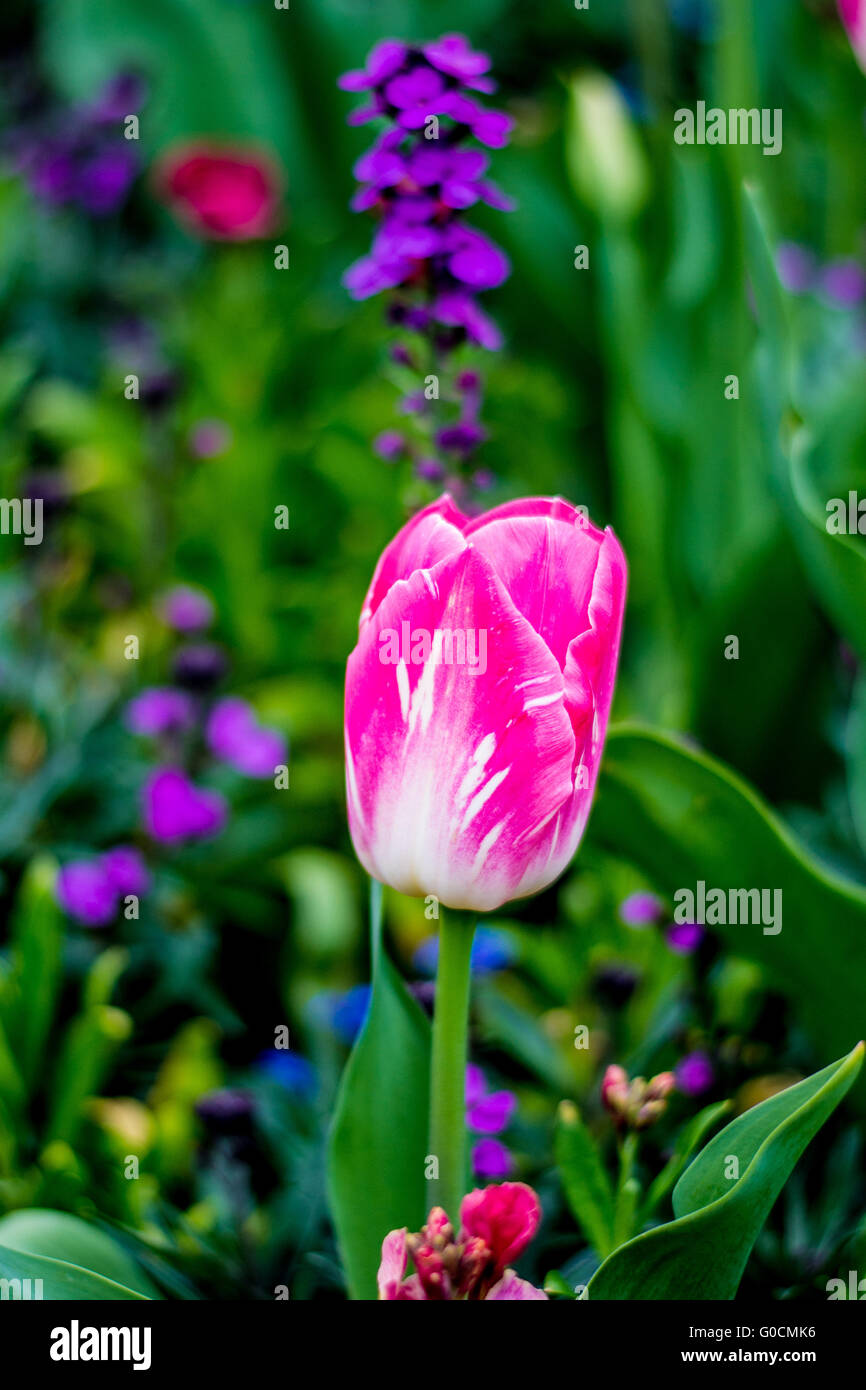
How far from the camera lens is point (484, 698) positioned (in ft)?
1.30

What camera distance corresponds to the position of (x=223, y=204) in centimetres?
133

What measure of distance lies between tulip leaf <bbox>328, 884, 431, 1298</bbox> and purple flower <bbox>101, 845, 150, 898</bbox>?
1.07ft

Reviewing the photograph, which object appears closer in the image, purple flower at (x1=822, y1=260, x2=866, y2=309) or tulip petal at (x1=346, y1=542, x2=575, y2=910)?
tulip petal at (x1=346, y1=542, x2=575, y2=910)

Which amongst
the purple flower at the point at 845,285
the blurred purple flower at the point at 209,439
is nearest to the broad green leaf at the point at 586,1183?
the blurred purple flower at the point at 209,439

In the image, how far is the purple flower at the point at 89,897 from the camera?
748 mm

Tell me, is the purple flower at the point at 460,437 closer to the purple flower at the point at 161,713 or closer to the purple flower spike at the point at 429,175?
the purple flower spike at the point at 429,175

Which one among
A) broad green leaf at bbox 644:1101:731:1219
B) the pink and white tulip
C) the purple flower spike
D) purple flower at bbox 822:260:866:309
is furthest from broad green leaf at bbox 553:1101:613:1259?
purple flower at bbox 822:260:866:309

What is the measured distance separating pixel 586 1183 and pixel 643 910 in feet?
0.81

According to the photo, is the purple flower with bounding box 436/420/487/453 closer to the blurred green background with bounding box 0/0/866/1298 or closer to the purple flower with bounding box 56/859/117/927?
the blurred green background with bounding box 0/0/866/1298

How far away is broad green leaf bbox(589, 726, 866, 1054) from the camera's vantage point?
542 mm

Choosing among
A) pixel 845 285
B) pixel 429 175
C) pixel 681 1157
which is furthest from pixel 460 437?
pixel 845 285

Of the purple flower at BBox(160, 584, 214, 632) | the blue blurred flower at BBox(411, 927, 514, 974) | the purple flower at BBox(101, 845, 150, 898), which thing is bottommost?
the blue blurred flower at BBox(411, 927, 514, 974)

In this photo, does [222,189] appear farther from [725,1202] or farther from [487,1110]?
[725,1202]

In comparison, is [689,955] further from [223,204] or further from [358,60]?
[358,60]
